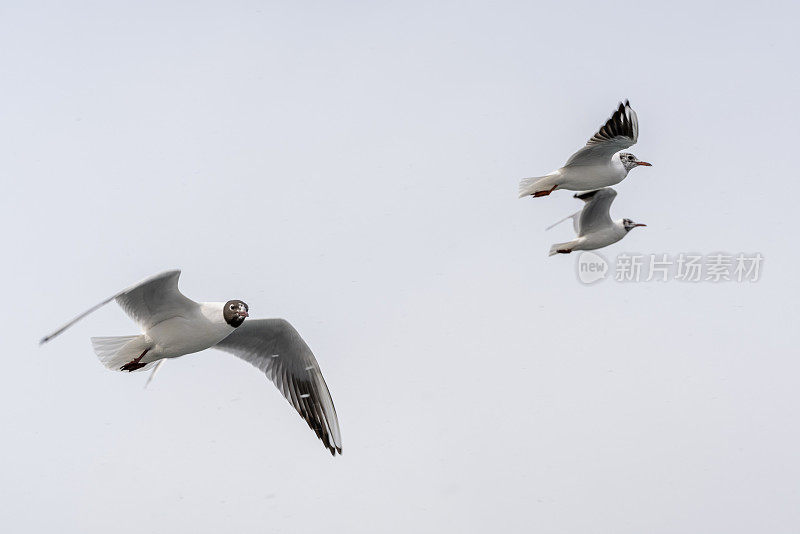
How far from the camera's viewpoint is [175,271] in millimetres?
7367

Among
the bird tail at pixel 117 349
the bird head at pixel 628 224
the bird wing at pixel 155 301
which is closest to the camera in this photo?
the bird wing at pixel 155 301

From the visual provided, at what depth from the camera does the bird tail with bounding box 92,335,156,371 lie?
780 cm

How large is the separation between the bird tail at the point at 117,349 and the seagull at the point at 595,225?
4.87 m

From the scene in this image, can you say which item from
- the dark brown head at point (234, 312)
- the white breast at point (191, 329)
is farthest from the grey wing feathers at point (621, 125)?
the white breast at point (191, 329)

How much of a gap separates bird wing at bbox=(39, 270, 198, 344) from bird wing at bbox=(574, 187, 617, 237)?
4839 mm

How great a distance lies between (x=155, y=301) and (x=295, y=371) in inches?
64.3

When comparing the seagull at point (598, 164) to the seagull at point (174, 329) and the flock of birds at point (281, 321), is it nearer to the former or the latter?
the flock of birds at point (281, 321)

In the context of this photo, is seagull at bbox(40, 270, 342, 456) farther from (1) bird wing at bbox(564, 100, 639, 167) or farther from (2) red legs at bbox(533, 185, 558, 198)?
(1) bird wing at bbox(564, 100, 639, 167)

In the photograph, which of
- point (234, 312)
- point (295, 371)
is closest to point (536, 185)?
point (295, 371)

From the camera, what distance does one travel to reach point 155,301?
301 inches

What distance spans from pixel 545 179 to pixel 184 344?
392 centimetres

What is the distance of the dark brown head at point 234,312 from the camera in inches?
298

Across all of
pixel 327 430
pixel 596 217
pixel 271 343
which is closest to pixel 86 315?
pixel 271 343

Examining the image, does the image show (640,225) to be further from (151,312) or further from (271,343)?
(151,312)
